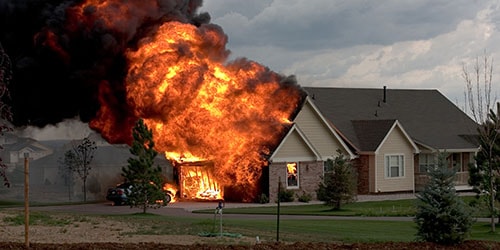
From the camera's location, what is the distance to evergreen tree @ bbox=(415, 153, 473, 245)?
16.3 meters

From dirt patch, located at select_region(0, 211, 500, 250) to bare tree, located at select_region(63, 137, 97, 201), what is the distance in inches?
753

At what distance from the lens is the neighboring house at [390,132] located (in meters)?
47.3

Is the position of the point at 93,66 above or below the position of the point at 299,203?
above

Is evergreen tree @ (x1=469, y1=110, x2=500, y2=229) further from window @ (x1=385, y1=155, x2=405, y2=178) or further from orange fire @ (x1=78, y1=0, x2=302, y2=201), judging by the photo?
window @ (x1=385, y1=155, x2=405, y2=178)

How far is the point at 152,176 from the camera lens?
32.0 meters

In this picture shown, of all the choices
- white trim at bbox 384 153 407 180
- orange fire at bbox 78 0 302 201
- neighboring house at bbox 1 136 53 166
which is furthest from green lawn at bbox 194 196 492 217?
neighboring house at bbox 1 136 53 166

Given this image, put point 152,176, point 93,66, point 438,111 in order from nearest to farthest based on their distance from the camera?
point 152,176 < point 93,66 < point 438,111

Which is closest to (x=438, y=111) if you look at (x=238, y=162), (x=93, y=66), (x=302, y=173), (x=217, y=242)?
(x=302, y=173)

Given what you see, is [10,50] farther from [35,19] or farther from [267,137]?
[267,137]

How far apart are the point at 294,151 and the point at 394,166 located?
918 centimetres

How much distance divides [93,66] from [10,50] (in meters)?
4.59

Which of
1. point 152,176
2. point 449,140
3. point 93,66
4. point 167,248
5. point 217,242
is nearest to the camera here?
point 167,248

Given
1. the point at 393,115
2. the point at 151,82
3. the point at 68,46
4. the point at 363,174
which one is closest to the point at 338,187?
the point at 151,82

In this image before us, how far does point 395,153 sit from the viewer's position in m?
48.2
